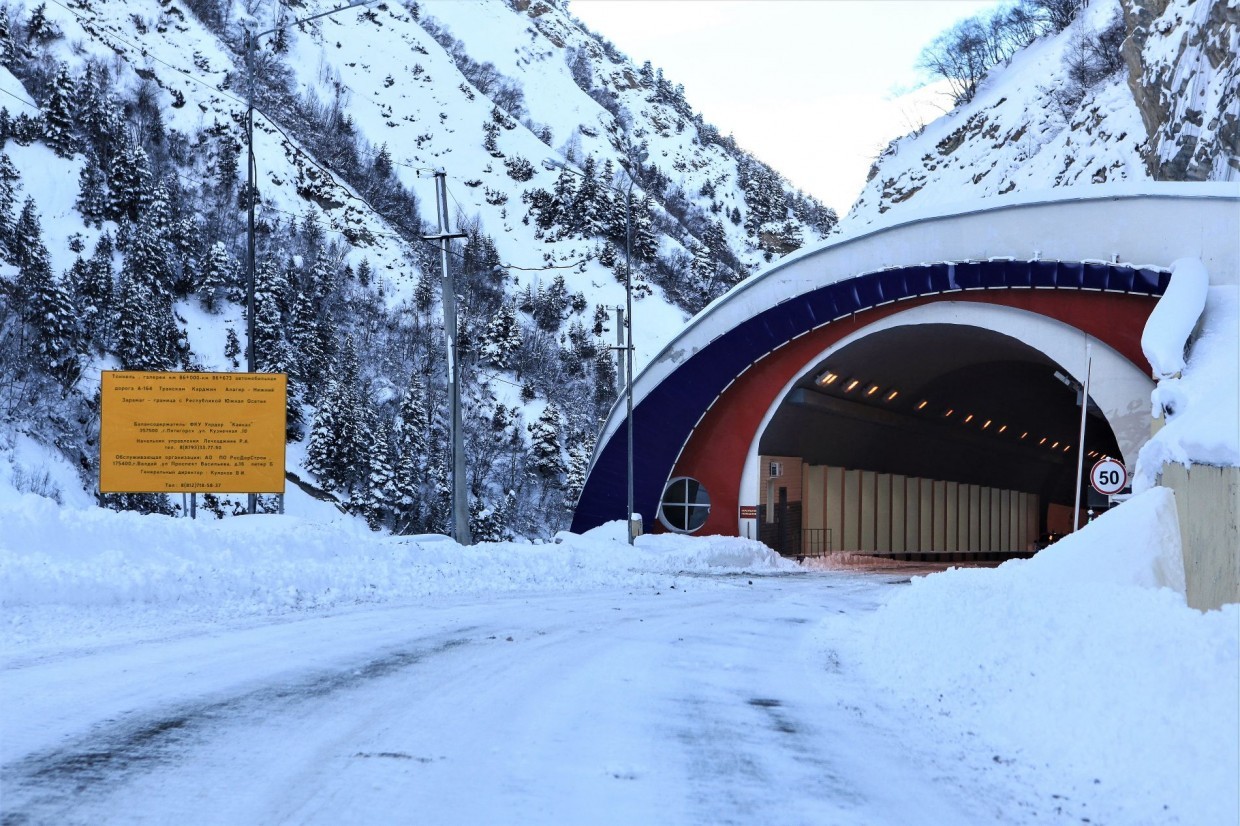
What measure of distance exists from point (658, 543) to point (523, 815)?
2763 centimetres

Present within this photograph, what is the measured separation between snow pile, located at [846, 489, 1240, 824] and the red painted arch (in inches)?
675

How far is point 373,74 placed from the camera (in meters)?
121

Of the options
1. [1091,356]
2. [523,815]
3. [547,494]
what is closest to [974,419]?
[1091,356]

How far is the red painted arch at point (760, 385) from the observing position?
29.8 m

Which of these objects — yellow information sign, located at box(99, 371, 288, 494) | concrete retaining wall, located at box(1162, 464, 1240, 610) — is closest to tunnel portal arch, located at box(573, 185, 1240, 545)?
yellow information sign, located at box(99, 371, 288, 494)

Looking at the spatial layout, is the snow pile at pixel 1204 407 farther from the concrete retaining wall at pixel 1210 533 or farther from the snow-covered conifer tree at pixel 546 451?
the snow-covered conifer tree at pixel 546 451

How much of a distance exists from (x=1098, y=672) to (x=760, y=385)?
2732 cm

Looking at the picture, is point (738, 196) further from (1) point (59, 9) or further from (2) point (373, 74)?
(1) point (59, 9)

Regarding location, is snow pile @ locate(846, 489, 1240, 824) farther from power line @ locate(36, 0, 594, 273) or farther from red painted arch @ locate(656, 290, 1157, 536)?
power line @ locate(36, 0, 594, 273)

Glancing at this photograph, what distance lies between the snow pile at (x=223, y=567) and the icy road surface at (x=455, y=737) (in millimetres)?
2503

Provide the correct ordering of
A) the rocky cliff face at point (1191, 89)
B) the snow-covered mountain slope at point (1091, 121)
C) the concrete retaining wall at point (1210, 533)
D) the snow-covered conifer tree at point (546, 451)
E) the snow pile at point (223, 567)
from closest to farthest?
the concrete retaining wall at point (1210, 533)
the snow pile at point (223, 567)
the rocky cliff face at point (1191, 89)
the snow-covered mountain slope at point (1091, 121)
the snow-covered conifer tree at point (546, 451)

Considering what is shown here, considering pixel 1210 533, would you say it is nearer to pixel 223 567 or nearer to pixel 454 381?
pixel 223 567

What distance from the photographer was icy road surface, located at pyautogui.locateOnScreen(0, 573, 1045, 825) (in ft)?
19.4

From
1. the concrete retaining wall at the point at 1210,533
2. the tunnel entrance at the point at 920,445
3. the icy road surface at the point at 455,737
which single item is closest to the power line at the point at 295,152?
the tunnel entrance at the point at 920,445
